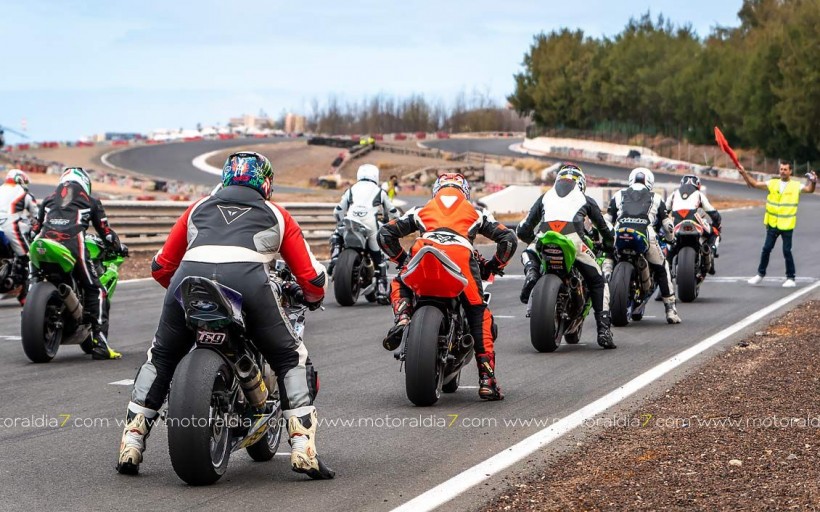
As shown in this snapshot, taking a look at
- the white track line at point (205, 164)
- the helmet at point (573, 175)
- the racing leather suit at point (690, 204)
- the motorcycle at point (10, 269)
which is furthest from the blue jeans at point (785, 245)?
the white track line at point (205, 164)

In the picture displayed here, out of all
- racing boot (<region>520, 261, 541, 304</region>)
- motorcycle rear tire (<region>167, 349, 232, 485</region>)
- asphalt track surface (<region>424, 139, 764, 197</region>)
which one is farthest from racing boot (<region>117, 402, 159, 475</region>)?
asphalt track surface (<region>424, 139, 764, 197</region>)

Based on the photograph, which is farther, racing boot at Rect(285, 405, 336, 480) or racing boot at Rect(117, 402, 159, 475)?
racing boot at Rect(117, 402, 159, 475)

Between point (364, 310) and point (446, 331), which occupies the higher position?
point (446, 331)

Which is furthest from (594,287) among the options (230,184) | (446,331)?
(230,184)

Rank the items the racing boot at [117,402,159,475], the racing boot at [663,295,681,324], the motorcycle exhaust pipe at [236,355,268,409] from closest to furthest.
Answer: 1. the motorcycle exhaust pipe at [236,355,268,409]
2. the racing boot at [117,402,159,475]
3. the racing boot at [663,295,681,324]

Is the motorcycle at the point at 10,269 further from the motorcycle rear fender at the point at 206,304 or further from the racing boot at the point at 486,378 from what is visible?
the motorcycle rear fender at the point at 206,304

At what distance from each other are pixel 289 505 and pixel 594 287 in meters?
6.81

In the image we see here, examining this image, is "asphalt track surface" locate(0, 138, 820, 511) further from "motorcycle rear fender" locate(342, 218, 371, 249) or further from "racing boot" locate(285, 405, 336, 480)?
"motorcycle rear fender" locate(342, 218, 371, 249)

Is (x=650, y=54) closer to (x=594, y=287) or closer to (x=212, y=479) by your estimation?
(x=594, y=287)

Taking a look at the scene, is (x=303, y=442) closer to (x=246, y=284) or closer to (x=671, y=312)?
(x=246, y=284)

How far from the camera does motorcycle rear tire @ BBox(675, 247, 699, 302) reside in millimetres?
17375

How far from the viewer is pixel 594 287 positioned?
40.7 feet

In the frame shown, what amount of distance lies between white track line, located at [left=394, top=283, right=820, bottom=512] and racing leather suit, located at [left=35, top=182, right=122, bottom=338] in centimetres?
518

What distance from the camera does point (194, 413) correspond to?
6023 millimetres
